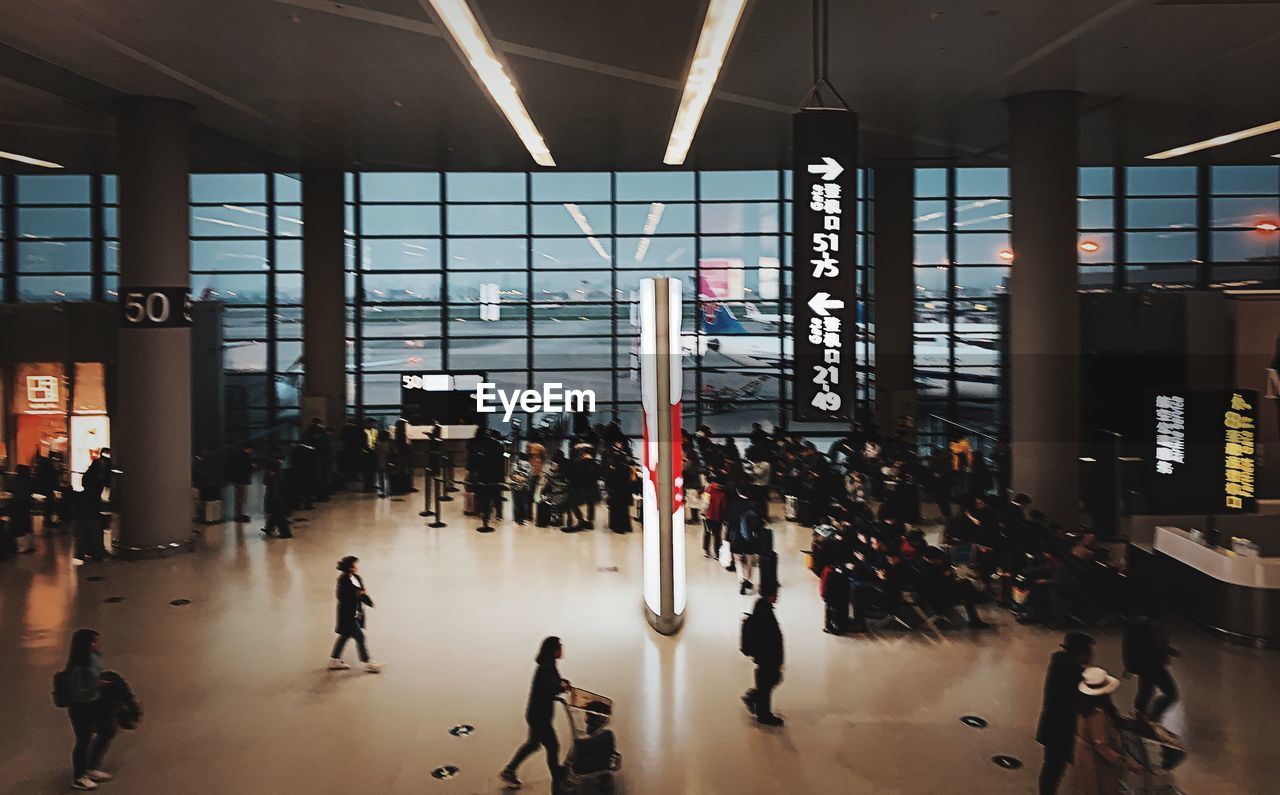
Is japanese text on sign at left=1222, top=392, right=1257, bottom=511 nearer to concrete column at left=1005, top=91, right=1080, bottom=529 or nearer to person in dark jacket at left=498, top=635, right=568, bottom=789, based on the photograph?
concrete column at left=1005, top=91, right=1080, bottom=529

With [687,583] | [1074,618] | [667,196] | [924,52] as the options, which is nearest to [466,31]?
[924,52]

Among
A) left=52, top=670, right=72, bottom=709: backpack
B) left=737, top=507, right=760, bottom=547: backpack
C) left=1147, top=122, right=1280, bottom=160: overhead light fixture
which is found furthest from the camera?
left=1147, top=122, right=1280, bottom=160: overhead light fixture

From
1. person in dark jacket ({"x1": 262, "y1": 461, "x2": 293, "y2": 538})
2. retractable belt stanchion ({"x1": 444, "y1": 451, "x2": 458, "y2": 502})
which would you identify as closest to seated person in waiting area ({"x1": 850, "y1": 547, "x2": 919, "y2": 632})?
person in dark jacket ({"x1": 262, "y1": 461, "x2": 293, "y2": 538})

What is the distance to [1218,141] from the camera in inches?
679

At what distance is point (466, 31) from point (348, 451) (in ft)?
34.5

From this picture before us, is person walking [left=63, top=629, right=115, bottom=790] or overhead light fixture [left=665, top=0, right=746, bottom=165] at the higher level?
overhead light fixture [left=665, top=0, right=746, bottom=165]

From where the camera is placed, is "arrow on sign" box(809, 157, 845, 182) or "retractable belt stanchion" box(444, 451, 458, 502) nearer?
"arrow on sign" box(809, 157, 845, 182)

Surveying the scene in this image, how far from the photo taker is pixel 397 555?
544 inches

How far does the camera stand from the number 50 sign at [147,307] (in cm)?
1349

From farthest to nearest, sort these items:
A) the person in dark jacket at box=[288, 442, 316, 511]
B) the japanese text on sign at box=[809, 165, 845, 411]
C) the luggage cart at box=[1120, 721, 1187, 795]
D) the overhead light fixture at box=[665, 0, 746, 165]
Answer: the person in dark jacket at box=[288, 442, 316, 511] < the overhead light fixture at box=[665, 0, 746, 165] < the japanese text on sign at box=[809, 165, 845, 411] < the luggage cart at box=[1120, 721, 1187, 795]

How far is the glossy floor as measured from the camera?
7.15m

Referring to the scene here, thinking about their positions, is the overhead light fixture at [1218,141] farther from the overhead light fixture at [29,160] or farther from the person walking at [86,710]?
the overhead light fixture at [29,160]

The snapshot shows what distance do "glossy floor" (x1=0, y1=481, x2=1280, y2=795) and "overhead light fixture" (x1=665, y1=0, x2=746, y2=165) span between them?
6.20m

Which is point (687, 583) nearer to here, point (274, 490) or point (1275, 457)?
point (274, 490)
